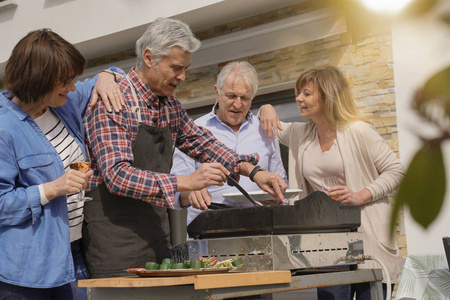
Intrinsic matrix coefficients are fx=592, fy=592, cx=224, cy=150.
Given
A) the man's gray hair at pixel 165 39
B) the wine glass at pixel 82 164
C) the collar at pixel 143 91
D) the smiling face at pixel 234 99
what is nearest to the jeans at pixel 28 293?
the wine glass at pixel 82 164

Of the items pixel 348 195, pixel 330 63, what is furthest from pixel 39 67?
pixel 330 63

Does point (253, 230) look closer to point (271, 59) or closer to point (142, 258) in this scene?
point (142, 258)

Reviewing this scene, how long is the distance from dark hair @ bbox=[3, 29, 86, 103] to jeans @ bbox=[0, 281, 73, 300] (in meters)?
0.62

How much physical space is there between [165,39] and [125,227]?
766mm

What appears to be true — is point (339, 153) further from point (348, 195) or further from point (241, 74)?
point (241, 74)

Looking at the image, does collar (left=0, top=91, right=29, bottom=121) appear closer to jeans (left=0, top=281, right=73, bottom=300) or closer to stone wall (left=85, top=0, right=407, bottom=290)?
jeans (left=0, top=281, right=73, bottom=300)

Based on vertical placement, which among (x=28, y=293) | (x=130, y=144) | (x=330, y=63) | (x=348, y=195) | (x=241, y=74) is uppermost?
(x=330, y=63)

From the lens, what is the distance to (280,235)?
2.17m

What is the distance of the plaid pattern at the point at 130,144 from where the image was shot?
2150mm

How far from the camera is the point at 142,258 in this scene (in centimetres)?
234

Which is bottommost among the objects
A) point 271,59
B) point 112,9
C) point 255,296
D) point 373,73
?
point 255,296

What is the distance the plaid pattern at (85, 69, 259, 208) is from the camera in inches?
84.7

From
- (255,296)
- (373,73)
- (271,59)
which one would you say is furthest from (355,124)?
(271,59)

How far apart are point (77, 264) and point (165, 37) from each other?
966 mm
